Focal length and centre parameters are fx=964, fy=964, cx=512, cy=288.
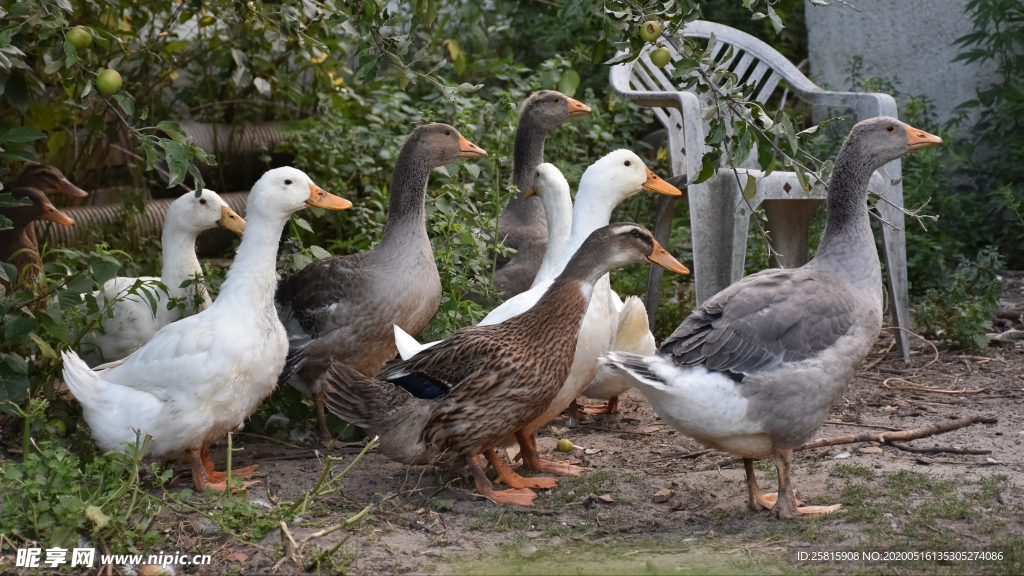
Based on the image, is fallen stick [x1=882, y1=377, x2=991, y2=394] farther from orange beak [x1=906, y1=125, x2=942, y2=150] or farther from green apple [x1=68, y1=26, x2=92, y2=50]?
green apple [x1=68, y1=26, x2=92, y2=50]

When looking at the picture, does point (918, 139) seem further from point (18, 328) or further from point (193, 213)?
point (18, 328)

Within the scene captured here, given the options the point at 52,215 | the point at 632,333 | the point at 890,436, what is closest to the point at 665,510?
the point at 632,333

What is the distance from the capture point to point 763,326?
11.3 ft

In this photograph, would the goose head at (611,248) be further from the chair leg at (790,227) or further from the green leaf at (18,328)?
the chair leg at (790,227)

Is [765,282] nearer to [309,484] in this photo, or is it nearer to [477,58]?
[309,484]

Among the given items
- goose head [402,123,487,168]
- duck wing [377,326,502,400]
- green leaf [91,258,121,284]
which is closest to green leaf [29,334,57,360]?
green leaf [91,258,121,284]

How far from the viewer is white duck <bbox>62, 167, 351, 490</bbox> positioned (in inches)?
144

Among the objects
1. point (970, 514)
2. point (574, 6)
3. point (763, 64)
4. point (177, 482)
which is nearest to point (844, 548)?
point (970, 514)

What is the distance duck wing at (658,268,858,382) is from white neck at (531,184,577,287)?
3.86ft

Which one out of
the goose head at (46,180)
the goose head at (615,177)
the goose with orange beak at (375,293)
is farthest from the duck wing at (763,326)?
the goose head at (46,180)

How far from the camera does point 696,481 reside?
12.8ft

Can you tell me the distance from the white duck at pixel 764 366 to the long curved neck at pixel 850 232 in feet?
0.46

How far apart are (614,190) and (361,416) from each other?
1660mm

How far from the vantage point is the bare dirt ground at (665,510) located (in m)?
2.99
